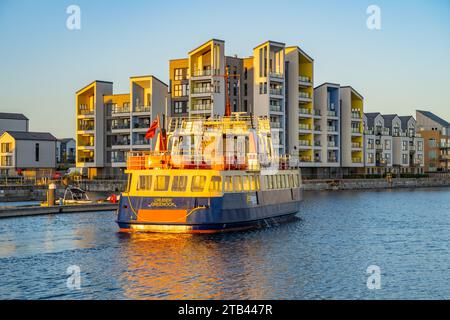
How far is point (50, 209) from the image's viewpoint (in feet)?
207

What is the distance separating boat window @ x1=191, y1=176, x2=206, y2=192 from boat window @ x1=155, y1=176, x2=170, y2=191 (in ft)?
6.12

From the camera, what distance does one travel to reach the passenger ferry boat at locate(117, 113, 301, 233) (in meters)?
44.0

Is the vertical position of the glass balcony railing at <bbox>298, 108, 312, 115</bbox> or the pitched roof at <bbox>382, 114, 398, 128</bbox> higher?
the pitched roof at <bbox>382, 114, 398, 128</bbox>

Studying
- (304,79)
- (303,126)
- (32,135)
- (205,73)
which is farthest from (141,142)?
(304,79)

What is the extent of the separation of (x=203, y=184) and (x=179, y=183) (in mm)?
1722

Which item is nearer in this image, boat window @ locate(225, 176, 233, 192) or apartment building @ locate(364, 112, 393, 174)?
boat window @ locate(225, 176, 233, 192)

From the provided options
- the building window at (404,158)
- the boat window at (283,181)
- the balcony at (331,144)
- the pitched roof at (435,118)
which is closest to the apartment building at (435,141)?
the pitched roof at (435,118)

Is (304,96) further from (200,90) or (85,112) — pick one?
(85,112)

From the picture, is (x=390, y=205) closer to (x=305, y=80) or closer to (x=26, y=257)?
(x=305, y=80)

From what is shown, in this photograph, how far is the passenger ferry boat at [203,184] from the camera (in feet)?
144

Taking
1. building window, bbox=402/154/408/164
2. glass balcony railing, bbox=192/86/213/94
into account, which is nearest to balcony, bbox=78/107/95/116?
glass balcony railing, bbox=192/86/213/94

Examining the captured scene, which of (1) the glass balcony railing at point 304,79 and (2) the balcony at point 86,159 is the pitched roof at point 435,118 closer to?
(1) the glass balcony railing at point 304,79

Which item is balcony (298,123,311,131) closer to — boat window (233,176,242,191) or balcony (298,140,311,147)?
balcony (298,140,311,147)
